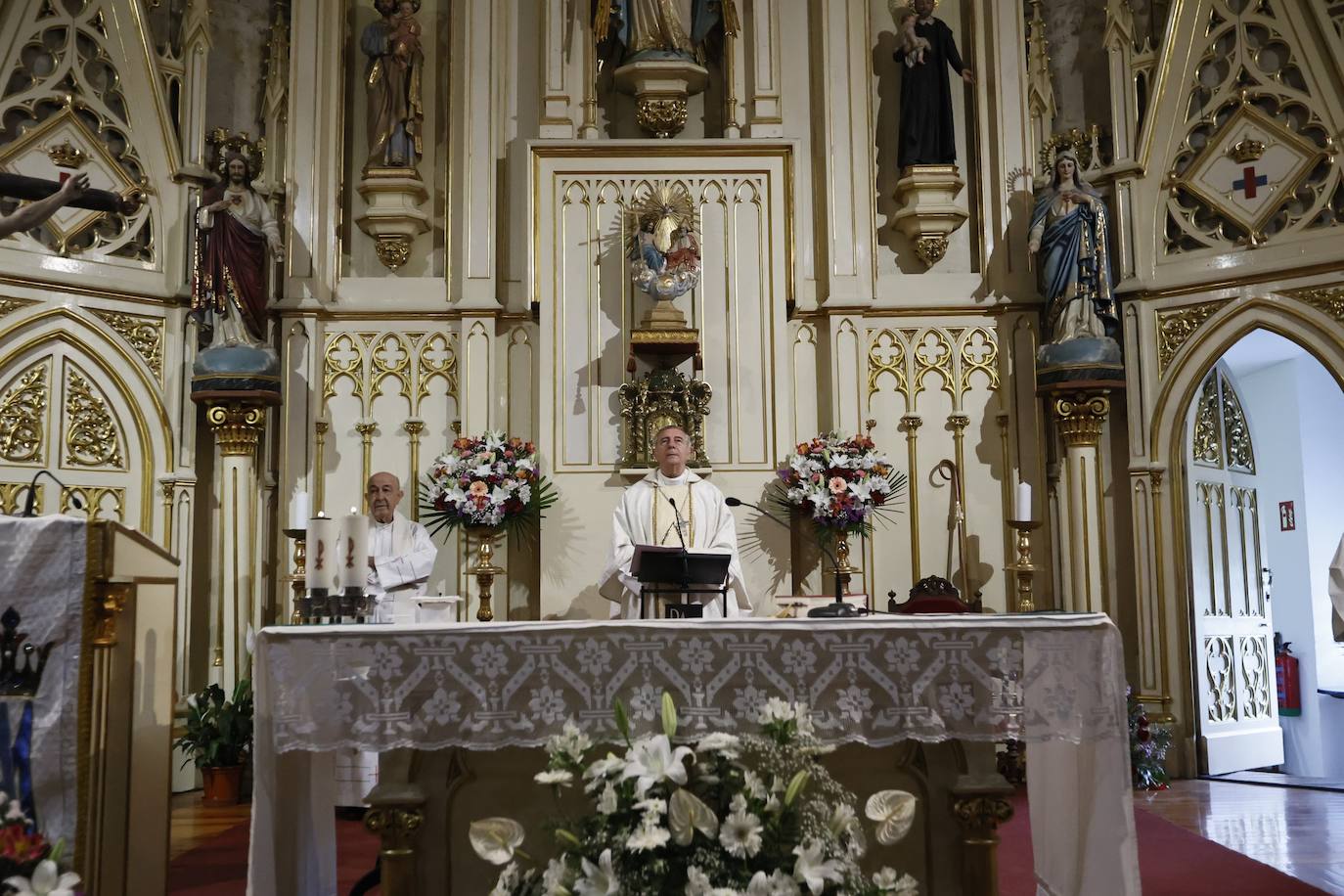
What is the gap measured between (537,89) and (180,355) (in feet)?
10.7

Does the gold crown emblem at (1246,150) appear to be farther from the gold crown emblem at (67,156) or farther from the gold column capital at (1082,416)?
the gold crown emblem at (67,156)

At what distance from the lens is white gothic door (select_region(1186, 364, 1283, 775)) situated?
8.73 m

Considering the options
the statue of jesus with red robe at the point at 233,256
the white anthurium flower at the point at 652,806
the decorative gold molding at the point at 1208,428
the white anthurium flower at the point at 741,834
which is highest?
the statue of jesus with red robe at the point at 233,256

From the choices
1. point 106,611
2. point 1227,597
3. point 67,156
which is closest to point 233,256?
point 67,156

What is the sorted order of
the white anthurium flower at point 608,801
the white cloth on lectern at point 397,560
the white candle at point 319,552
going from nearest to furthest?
the white anthurium flower at point 608,801 → the white candle at point 319,552 → the white cloth on lectern at point 397,560

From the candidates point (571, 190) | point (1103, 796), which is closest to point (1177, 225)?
point (571, 190)

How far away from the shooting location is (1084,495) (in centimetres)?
863

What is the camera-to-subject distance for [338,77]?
927cm

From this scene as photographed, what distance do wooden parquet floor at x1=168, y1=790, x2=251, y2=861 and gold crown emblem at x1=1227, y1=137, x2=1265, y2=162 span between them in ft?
25.2

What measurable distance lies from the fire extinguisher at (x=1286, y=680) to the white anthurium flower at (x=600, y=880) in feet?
33.0

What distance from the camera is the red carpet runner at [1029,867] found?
5.16 m

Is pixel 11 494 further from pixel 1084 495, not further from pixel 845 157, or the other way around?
pixel 1084 495

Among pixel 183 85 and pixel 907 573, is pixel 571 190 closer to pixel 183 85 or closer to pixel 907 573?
pixel 183 85

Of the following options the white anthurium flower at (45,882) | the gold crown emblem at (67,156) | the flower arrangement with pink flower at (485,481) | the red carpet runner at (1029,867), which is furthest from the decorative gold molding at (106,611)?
the gold crown emblem at (67,156)
